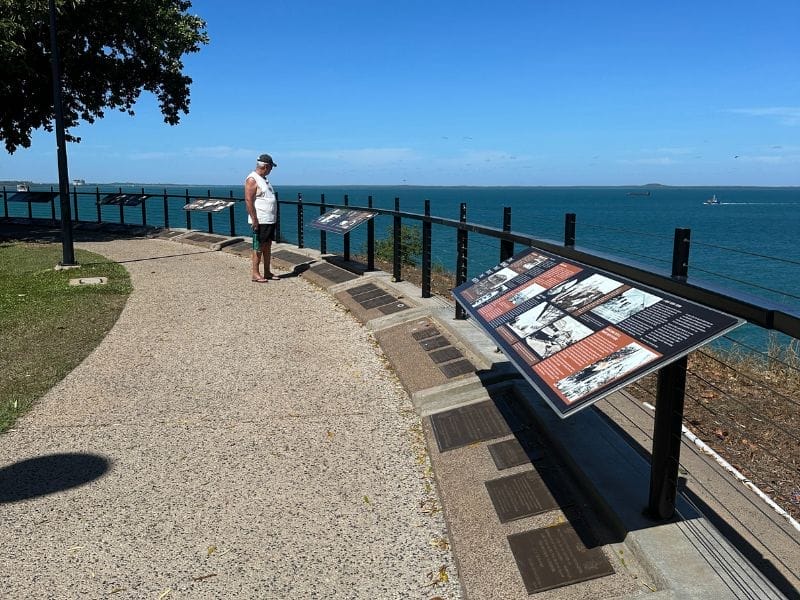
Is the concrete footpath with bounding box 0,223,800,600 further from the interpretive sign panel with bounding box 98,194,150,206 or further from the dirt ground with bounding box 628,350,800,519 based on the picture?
the interpretive sign panel with bounding box 98,194,150,206

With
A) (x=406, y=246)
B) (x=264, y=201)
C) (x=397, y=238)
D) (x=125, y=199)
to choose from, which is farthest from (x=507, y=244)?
(x=125, y=199)

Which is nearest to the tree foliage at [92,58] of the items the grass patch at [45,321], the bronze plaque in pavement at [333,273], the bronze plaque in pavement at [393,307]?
the grass patch at [45,321]

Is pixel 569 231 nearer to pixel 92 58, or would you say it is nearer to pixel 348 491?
pixel 348 491

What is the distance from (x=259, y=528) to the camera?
3.67m

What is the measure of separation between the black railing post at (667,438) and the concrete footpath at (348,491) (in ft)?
0.38

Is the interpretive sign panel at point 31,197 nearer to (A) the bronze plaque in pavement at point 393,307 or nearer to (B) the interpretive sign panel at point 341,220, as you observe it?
(B) the interpretive sign panel at point 341,220

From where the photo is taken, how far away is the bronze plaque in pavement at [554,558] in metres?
3.04

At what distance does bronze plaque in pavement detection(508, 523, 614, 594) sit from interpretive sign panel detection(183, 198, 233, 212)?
15.0m

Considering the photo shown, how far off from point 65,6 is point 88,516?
55.3 feet

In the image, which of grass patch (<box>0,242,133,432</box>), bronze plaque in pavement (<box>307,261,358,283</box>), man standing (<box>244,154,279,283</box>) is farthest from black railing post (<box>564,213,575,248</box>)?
man standing (<box>244,154,279,283</box>)

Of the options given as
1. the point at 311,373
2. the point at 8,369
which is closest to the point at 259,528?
the point at 311,373

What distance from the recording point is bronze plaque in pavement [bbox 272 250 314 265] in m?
13.1

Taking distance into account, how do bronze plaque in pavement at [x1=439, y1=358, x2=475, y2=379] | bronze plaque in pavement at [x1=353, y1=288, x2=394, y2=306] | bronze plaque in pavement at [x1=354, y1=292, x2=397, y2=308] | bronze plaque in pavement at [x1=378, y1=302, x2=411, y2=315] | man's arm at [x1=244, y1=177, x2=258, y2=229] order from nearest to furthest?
bronze plaque in pavement at [x1=439, y1=358, x2=475, y2=379], bronze plaque in pavement at [x1=378, y1=302, x2=411, y2=315], bronze plaque in pavement at [x1=354, y1=292, x2=397, y2=308], bronze plaque in pavement at [x1=353, y1=288, x2=394, y2=306], man's arm at [x1=244, y1=177, x2=258, y2=229]

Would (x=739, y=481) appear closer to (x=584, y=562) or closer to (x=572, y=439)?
(x=572, y=439)
